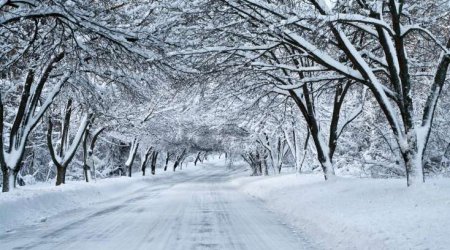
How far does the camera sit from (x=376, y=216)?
329 inches

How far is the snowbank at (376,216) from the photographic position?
665 centimetres

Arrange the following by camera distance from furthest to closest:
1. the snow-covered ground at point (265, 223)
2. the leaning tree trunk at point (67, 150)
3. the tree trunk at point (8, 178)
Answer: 1. the leaning tree trunk at point (67, 150)
2. the tree trunk at point (8, 178)
3. the snow-covered ground at point (265, 223)

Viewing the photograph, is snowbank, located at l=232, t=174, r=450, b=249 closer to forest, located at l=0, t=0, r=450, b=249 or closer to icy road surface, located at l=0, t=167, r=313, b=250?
forest, located at l=0, t=0, r=450, b=249

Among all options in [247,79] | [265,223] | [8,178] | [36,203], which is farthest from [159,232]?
[8,178]

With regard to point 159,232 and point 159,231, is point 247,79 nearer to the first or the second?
point 159,231

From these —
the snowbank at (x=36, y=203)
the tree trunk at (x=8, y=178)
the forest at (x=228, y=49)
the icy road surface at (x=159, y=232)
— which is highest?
the forest at (x=228, y=49)

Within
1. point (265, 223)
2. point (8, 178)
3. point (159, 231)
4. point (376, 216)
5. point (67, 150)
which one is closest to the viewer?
point (376, 216)

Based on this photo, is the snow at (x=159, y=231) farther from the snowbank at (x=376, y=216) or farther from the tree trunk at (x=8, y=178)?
the tree trunk at (x=8, y=178)

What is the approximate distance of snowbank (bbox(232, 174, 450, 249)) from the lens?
6.65 meters

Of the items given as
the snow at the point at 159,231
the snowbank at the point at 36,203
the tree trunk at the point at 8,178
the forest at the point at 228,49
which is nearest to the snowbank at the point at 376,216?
the snow at the point at 159,231

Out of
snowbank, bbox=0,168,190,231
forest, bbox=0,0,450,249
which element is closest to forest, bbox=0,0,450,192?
forest, bbox=0,0,450,249

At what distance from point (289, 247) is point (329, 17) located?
4.21m

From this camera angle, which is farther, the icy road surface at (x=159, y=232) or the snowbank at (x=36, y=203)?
the snowbank at (x=36, y=203)

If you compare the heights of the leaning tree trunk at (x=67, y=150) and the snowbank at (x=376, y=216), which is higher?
the leaning tree trunk at (x=67, y=150)
